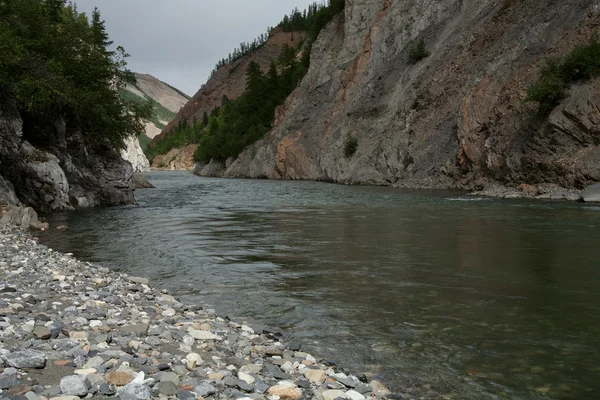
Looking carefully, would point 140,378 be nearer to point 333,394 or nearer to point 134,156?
point 333,394

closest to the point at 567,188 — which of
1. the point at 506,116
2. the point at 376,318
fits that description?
the point at 506,116

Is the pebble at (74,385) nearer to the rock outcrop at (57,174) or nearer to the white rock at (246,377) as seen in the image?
the white rock at (246,377)

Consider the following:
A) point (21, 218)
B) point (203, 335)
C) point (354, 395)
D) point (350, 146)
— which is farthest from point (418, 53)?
point (354, 395)

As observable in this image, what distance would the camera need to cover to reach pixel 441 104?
44.3 metres

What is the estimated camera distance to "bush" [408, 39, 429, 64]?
51.1m

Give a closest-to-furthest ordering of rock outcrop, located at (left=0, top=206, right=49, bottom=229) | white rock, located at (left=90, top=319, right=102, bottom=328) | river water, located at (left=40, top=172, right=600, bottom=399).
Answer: river water, located at (left=40, top=172, right=600, bottom=399)
white rock, located at (left=90, top=319, right=102, bottom=328)
rock outcrop, located at (left=0, top=206, right=49, bottom=229)

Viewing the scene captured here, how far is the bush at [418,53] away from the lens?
51.1 m

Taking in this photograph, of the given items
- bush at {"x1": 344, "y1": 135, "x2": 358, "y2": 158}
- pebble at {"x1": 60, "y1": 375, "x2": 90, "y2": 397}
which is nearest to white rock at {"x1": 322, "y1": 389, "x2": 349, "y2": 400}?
pebble at {"x1": 60, "y1": 375, "x2": 90, "y2": 397}

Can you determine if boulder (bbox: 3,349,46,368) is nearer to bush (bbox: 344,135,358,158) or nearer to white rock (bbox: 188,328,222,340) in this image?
white rock (bbox: 188,328,222,340)

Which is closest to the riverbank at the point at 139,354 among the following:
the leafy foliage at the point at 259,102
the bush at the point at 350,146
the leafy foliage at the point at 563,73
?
the leafy foliage at the point at 563,73

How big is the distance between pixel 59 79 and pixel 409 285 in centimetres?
2139

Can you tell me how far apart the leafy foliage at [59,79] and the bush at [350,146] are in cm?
2594

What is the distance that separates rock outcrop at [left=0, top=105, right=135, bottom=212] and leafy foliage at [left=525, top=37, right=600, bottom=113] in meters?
25.3

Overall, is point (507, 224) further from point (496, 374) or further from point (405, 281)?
point (496, 374)
